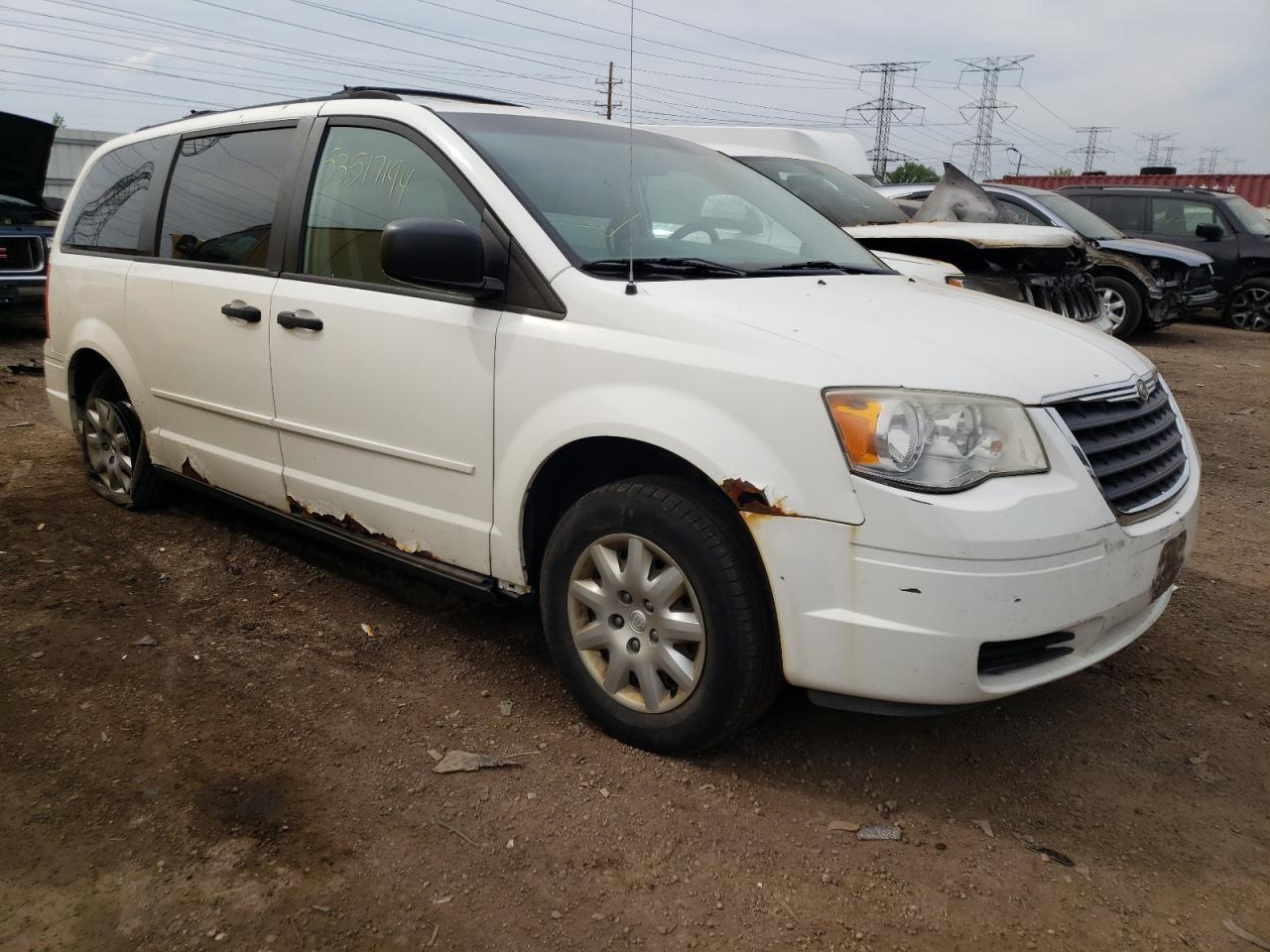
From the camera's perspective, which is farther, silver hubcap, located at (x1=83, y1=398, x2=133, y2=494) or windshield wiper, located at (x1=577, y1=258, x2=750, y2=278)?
silver hubcap, located at (x1=83, y1=398, x2=133, y2=494)

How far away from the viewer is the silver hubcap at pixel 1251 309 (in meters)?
12.6

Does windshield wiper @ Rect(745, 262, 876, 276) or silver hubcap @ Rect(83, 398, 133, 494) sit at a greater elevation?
windshield wiper @ Rect(745, 262, 876, 276)

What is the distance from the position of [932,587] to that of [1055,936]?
2.52 feet

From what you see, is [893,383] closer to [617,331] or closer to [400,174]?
[617,331]

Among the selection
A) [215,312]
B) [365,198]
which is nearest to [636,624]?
[365,198]

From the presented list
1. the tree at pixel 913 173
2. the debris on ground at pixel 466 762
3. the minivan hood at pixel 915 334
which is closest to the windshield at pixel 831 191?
the minivan hood at pixel 915 334

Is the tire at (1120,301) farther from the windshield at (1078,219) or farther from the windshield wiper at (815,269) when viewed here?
the windshield wiper at (815,269)

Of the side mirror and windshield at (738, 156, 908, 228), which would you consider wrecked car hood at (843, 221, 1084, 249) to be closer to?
windshield at (738, 156, 908, 228)

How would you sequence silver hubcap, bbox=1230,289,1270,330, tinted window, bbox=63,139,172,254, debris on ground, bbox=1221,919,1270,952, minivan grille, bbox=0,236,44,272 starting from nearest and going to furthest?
debris on ground, bbox=1221,919,1270,952 → tinted window, bbox=63,139,172,254 → minivan grille, bbox=0,236,44,272 → silver hubcap, bbox=1230,289,1270,330

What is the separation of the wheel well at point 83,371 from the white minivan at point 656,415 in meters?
0.81

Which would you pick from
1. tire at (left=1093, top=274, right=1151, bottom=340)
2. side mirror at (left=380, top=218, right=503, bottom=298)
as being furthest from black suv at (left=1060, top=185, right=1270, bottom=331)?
side mirror at (left=380, top=218, right=503, bottom=298)

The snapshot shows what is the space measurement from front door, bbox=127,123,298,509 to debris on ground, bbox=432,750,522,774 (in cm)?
140

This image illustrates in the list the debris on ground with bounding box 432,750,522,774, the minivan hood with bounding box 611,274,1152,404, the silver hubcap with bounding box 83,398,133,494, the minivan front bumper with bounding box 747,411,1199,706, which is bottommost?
the debris on ground with bounding box 432,750,522,774

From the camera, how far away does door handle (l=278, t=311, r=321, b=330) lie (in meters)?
3.32
